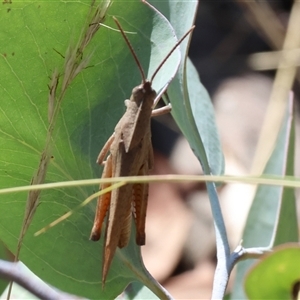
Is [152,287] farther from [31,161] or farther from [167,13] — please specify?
[167,13]

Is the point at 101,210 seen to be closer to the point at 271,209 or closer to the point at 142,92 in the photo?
the point at 142,92

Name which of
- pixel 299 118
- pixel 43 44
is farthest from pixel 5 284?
pixel 299 118

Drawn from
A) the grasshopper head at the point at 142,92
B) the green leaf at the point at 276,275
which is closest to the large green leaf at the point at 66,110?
the grasshopper head at the point at 142,92

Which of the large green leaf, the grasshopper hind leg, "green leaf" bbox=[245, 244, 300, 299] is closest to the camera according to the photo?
"green leaf" bbox=[245, 244, 300, 299]

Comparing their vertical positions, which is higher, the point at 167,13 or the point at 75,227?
the point at 167,13

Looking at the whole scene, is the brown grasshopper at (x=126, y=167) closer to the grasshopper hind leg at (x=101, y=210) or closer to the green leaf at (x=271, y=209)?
the grasshopper hind leg at (x=101, y=210)

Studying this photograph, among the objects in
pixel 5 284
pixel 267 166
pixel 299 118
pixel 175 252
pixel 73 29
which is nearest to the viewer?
pixel 73 29

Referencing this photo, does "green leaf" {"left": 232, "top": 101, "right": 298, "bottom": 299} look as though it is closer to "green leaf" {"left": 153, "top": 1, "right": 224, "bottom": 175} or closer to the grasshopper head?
→ "green leaf" {"left": 153, "top": 1, "right": 224, "bottom": 175}

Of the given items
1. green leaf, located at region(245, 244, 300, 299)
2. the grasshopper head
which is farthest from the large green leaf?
green leaf, located at region(245, 244, 300, 299)
